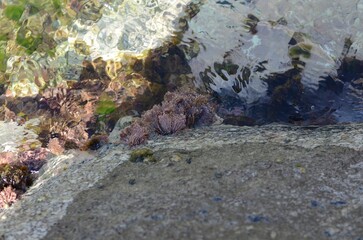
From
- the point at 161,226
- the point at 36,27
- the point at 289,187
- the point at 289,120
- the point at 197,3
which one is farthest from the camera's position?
the point at 36,27

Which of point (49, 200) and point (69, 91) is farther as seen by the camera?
point (69, 91)

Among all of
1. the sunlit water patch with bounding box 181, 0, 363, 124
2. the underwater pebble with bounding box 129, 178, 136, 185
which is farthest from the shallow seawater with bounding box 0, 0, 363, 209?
the underwater pebble with bounding box 129, 178, 136, 185

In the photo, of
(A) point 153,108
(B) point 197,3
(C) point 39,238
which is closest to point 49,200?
(C) point 39,238

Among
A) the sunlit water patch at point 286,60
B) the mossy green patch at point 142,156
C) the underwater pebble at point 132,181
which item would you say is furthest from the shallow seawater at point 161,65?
the underwater pebble at point 132,181

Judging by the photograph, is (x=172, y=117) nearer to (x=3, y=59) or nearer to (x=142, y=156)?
(x=142, y=156)

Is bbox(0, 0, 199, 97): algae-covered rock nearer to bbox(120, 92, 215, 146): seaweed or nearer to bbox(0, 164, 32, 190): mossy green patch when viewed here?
bbox(120, 92, 215, 146): seaweed

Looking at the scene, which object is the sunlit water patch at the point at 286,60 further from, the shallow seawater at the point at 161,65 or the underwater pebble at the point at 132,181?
the underwater pebble at the point at 132,181

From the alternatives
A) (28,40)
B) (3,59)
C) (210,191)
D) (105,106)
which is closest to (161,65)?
(105,106)

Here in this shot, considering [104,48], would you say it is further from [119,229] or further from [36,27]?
[119,229]
